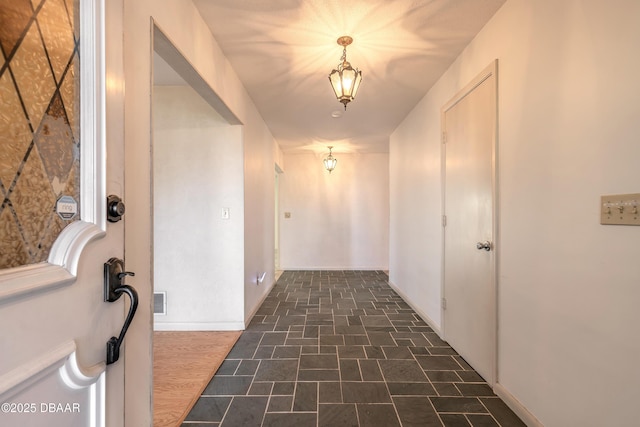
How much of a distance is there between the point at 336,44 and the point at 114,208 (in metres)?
2.06

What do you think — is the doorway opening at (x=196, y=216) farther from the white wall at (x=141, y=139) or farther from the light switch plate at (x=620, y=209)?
the light switch plate at (x=620, y=209)

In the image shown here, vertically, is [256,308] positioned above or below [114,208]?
below

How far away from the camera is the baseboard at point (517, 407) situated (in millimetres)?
1538

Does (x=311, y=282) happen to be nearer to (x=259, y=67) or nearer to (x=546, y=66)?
(x=259, y=67)

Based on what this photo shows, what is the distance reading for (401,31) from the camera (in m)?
2.05

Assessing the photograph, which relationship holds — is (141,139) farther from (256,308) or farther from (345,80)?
(256,308)

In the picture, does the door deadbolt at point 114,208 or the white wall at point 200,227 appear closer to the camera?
the door deadbolt at point 114,208

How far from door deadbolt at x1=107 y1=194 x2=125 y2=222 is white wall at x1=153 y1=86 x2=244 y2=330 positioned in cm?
203

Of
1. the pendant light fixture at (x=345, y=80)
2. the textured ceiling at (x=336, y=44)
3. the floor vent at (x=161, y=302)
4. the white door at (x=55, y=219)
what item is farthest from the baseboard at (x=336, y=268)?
the white door at (x=55, y=219)

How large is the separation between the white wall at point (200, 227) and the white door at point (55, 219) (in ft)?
6.72

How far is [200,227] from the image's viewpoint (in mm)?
2895

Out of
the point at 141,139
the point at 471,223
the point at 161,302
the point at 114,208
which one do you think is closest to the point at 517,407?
the point at 471,223

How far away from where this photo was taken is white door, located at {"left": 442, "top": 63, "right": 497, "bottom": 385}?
6.35ft

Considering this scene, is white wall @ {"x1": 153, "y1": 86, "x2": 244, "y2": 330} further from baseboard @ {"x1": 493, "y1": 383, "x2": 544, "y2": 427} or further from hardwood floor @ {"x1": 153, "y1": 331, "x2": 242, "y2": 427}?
baseboard @ {"x1": 493, "y1": 383, "x2": 544, "y2": 427}
